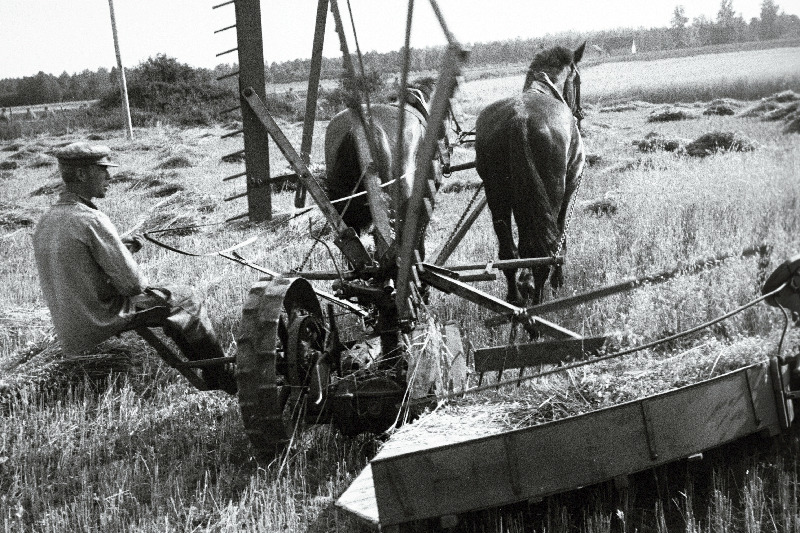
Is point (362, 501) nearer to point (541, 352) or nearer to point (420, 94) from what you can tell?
point (541, 352)

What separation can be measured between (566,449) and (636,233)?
4622mm

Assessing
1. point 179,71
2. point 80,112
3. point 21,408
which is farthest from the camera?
point 179,71

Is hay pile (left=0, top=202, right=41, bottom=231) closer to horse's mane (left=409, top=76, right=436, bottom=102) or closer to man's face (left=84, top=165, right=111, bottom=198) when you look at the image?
horse's mane (left=409, top=76, right=436, bottom=102)

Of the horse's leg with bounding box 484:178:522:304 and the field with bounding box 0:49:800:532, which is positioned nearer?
the field with bounding box 0:49:800:532

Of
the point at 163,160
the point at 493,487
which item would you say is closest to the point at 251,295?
the point at 493,487

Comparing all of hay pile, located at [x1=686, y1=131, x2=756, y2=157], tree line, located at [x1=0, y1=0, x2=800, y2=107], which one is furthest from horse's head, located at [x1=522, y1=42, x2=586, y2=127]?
hay pile, located at [x1=686, y1=131, x2=756, y2=157]

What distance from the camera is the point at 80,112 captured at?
34094mm

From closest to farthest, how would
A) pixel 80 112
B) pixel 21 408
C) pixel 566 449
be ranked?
1. pixel 566 449
2. pixel 21 408
3. pixel 80 112

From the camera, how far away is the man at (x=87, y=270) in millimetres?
4211

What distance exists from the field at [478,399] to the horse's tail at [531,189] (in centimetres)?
47

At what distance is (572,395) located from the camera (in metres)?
3.63

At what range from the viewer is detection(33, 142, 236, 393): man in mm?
4211

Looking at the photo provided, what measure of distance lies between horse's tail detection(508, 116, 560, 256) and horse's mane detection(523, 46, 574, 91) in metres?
1.20

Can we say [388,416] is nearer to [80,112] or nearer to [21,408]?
[21,408]
